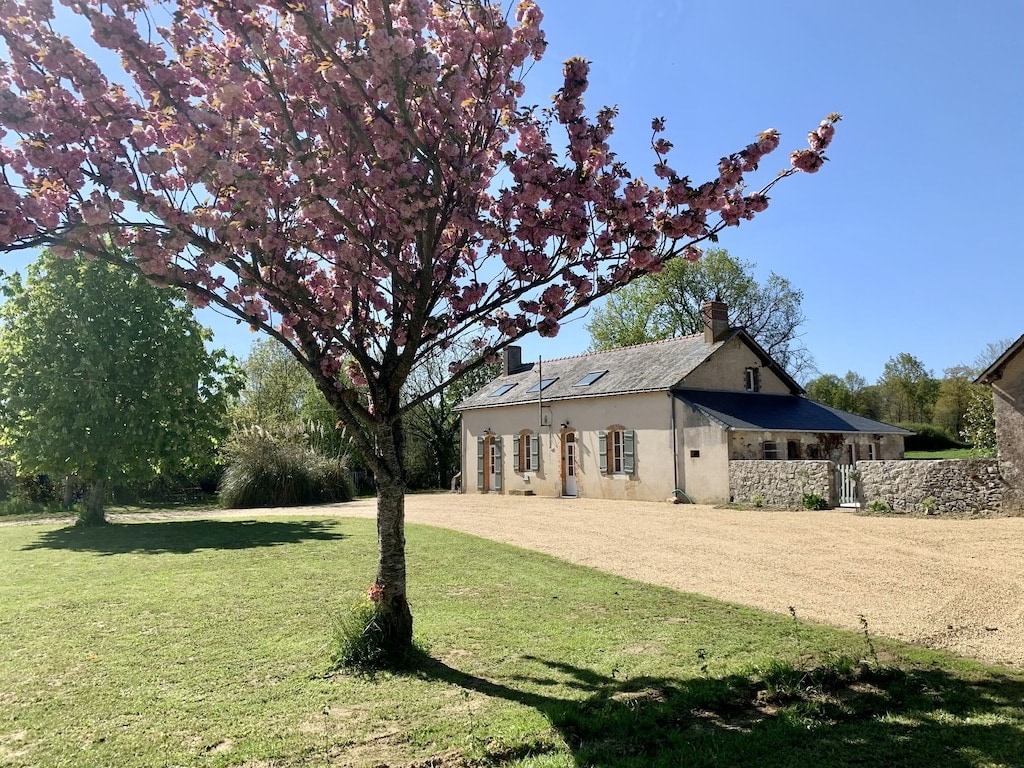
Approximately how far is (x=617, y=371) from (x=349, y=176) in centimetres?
2006

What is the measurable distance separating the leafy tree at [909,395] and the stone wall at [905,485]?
3479cm

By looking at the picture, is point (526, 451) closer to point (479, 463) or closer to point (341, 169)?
point (479, 463)

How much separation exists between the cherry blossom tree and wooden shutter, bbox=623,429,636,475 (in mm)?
16688

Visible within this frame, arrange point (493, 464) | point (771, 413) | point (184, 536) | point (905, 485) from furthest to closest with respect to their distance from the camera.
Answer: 1. point (493, 464)
2. point (771, 413)
3. point (905, 485)
4. point (184, 536)

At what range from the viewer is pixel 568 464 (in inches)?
953

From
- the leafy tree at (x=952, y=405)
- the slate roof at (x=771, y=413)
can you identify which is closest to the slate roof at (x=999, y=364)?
the slate roof at (x=771, y=413)

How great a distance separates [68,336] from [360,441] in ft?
40.7

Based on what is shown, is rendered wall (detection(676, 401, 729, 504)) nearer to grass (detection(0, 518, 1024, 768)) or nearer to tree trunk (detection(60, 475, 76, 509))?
grass (detection(0, 518, 1024, 768))

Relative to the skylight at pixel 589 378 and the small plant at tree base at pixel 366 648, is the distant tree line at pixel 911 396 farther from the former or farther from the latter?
the small plant at tree base at pixel 366 648

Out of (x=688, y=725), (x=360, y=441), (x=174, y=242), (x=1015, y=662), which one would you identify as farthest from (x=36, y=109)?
(x=1015, y=662)

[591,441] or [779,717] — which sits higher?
[591,441]

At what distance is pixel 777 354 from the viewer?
3888cm

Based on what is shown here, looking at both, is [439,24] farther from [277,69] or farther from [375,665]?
[375,665]

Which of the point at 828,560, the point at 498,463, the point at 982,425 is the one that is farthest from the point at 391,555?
the point at 982,425
